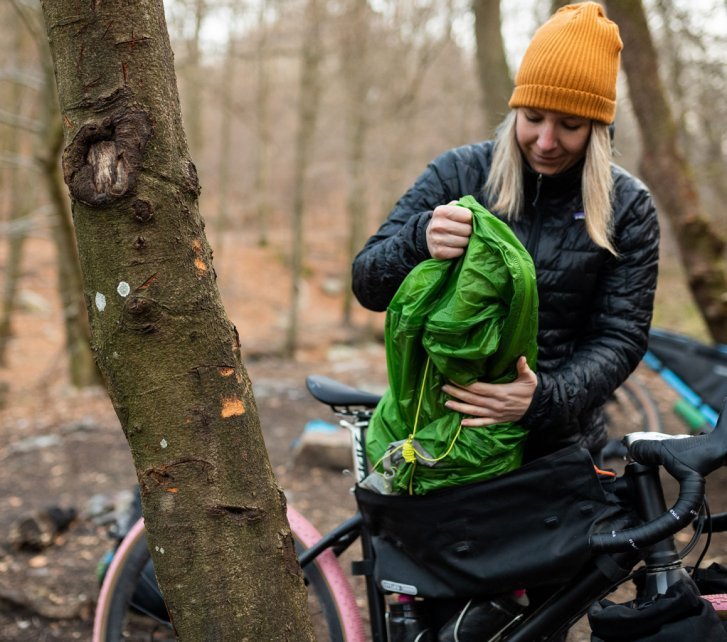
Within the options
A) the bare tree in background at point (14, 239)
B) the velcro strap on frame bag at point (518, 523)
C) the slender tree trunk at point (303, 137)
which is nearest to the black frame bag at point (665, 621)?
the velcro strap on frame bag at point (518, 523)

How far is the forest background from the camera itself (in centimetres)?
902

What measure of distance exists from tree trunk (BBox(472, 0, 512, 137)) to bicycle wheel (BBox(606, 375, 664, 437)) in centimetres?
340

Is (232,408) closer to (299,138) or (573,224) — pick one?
(573,224)

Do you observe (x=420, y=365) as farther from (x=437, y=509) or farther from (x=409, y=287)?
(x=437, y=509)

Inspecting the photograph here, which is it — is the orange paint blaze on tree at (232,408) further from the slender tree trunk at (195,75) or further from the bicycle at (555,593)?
the slender tree trunk at (195,75)

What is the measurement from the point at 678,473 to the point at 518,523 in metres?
0.43

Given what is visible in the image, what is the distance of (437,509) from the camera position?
1962 millimetres

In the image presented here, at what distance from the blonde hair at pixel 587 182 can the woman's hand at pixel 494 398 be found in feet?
1.56

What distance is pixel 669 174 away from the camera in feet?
17.5

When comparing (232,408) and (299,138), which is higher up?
(299,138)

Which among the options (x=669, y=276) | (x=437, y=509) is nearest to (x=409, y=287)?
(x=437, y=509)

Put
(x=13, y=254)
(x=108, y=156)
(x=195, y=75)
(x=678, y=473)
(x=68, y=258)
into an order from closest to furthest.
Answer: (x=108, y=156)
(x=678, y=473)
(x=68, y=258)
(x=195, y=75)
(x=13, y=254)

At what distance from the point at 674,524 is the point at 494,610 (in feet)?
2.06

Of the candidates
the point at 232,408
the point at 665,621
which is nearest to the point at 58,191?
the point at 232,408
